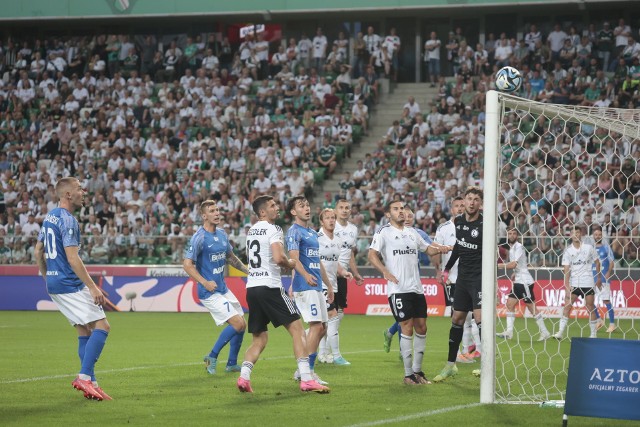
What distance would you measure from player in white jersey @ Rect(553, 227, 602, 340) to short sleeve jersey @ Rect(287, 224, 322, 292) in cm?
713

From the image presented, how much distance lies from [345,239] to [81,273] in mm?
5937

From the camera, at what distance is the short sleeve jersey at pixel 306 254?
11.7 meters

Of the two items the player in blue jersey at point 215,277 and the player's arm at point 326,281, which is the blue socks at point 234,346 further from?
the player's arm at point 326,281

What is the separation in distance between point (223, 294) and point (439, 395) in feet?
11.8

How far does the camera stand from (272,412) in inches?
373

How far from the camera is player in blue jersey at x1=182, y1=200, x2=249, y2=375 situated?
41.9 feet

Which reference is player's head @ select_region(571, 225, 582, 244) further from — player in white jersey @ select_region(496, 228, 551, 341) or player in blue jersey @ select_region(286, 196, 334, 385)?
player in blue jersey @ select_region(286, 196, 334, 385)

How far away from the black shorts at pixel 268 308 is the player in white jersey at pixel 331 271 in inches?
101

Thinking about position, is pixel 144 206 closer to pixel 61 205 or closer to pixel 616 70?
pixel 616 70

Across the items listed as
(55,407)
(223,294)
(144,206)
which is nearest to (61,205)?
(55,407)

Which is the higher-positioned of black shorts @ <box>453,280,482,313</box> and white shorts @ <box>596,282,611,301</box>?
black shorts @ <box>453,280,482,313</box>

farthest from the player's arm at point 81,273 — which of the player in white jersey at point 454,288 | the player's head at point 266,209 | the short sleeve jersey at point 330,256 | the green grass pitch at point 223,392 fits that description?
the player in white jersey at point 454,288

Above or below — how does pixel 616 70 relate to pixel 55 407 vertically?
above

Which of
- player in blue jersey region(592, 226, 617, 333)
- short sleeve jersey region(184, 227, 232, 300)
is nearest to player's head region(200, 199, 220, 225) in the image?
short sleeve jersey region(184, 227, 232, 300)
